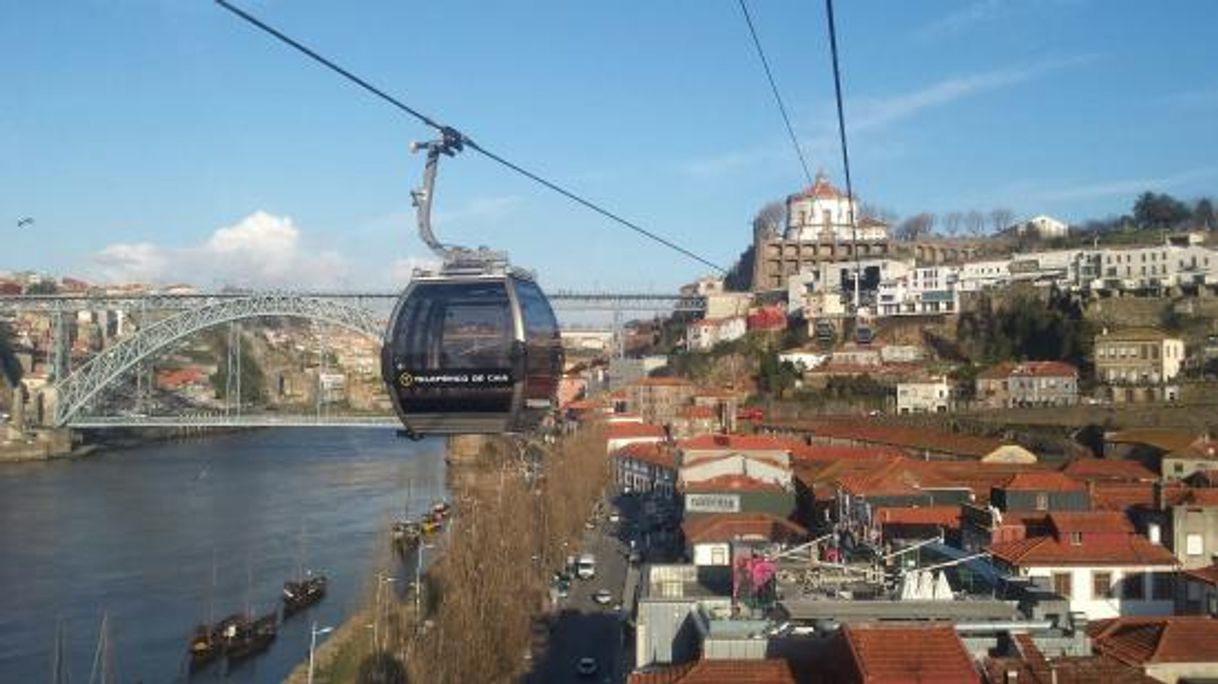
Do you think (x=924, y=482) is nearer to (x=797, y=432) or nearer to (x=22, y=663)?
(x=22, y=663)

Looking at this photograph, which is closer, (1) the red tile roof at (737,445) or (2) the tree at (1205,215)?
(1) the red tile roof at (737,445)

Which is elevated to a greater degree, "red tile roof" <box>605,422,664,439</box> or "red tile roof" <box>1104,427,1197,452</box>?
"red tile roof" <box>1104,427,1197,452</box>

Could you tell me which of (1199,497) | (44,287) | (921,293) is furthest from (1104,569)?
(44,287)

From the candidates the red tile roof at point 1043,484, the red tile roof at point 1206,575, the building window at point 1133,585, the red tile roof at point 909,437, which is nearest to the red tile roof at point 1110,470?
the red tile roof at point 909,437

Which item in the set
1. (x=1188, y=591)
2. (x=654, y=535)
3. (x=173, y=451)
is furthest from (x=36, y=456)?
(x=1188, y=591)

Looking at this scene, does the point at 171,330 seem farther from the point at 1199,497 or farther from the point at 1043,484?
the point at 1199,497

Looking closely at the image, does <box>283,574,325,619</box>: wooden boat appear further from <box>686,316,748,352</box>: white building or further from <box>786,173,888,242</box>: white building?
<box>786,173,888,242</box>: white building

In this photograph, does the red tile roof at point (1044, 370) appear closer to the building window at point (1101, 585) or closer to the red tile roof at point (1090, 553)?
the red tile roof at point (1090, 553)

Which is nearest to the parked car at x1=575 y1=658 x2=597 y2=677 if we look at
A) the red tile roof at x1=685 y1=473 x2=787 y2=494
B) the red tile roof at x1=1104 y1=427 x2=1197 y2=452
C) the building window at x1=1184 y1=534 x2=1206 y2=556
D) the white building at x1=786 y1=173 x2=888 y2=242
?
the building window at x1=1184 y1=534 x2=1206 y2=556
